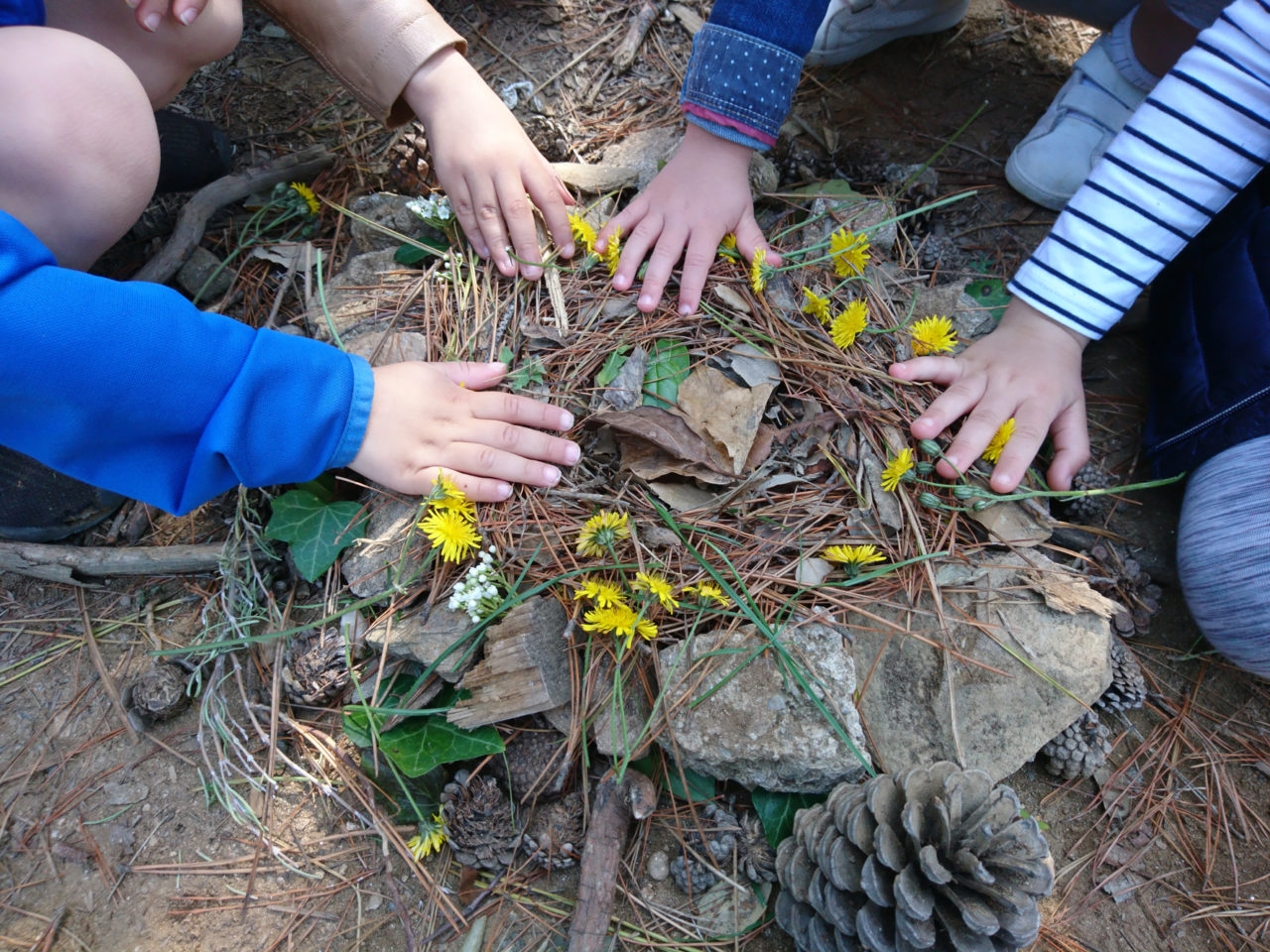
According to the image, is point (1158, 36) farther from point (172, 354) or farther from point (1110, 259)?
point (172, 354)

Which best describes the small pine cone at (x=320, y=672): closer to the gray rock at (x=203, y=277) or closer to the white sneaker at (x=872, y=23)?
the gray rock at (x=203, y=277)

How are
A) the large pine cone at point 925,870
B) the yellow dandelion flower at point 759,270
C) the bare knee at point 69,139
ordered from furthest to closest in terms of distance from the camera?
the yellow dandelion flower at point 759,270 → the bare knee at point 69,139 → the large pine cone at point 925,870

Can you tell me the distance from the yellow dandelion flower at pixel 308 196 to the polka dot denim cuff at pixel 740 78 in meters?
1.15

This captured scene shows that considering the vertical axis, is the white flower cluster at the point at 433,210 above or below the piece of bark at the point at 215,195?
above

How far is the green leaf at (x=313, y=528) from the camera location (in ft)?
5.24

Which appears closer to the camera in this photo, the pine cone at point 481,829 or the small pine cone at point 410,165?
the pine cone at point 481,829

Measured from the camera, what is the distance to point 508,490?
1.53 meters

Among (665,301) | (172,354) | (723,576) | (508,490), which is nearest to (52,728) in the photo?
(172,354)

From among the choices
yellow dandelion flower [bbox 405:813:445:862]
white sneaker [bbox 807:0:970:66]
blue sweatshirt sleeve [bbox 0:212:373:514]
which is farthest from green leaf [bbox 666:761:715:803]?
white sneaker [bbox 807:0:970:66]

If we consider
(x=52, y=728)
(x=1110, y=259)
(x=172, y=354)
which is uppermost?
(x=1110, y=259)

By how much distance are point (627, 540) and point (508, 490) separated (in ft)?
0.94

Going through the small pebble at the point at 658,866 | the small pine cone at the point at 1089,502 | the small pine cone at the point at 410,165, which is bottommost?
the small pebble at the point at 658,866

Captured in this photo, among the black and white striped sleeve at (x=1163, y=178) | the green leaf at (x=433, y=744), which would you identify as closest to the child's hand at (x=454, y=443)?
the green leaf at (x=433, y=744)

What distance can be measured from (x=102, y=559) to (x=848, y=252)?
204cm
